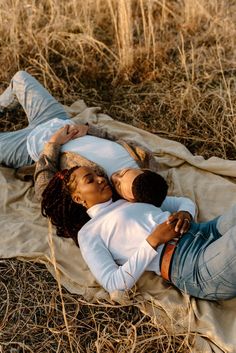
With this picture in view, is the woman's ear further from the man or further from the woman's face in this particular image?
the man

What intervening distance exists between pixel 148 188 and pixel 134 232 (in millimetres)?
247

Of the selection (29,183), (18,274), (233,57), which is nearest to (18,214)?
(29,183)

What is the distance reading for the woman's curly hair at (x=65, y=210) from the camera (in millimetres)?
2865

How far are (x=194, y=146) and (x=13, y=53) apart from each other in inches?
74.2

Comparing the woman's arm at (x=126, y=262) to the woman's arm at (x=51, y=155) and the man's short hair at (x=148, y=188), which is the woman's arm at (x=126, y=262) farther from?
the woman's arm at (x=51, y=155)

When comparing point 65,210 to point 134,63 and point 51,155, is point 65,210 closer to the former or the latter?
point 51,155

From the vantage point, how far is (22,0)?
16.2 feet

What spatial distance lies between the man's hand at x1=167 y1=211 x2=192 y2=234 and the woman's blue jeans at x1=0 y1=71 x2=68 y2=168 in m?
1.38

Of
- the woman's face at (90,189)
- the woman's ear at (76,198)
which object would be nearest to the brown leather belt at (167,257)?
the woman's face at (90,189)

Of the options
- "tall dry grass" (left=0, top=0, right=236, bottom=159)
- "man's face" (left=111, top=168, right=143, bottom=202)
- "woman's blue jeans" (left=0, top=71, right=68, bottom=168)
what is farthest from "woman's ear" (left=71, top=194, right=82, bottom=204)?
"tall dry grass" (left=0, top=0, right=236, bottom=159)

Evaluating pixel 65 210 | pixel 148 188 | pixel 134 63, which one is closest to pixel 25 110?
pixel 134 63

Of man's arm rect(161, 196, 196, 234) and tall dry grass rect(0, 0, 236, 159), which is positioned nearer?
man's arm rect(161, 196, 196, 234)

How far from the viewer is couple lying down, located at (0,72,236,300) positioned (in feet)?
7.99

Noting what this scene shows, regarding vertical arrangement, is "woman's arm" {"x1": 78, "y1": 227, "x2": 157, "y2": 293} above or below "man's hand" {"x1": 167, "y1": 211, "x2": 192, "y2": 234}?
below
